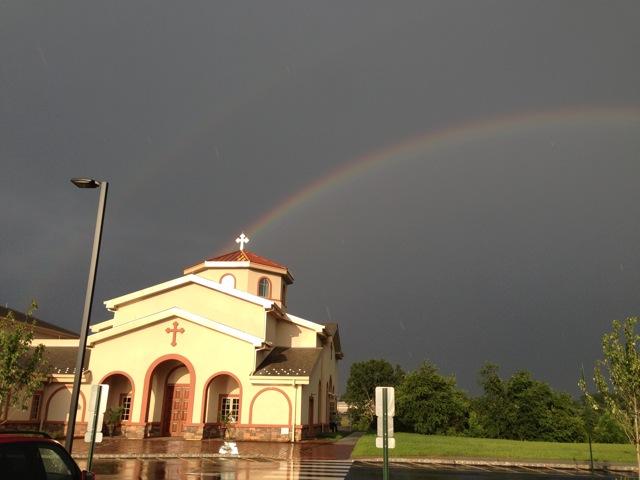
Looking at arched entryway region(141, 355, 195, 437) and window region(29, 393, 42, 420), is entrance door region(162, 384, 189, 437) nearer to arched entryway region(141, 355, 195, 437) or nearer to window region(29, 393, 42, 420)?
arched entryway region(141, 355, 195, 437)

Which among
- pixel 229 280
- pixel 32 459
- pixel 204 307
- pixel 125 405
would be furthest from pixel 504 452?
pixel 32 459

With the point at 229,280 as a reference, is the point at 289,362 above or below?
below

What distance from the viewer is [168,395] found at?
31.3 metres

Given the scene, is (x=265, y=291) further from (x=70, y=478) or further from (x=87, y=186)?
(x=70, y=478)

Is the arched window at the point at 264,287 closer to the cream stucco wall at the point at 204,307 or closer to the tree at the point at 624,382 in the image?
the cream stucco wall at the point at 204,307

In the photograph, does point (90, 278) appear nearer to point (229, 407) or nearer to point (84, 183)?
point (84, 183)

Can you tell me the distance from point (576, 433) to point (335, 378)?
20740mm

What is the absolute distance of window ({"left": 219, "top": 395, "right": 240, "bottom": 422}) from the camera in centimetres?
2972

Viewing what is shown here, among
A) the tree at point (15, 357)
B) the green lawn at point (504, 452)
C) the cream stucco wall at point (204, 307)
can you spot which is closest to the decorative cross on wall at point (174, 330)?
the cream stucco wall at point (204, 307)

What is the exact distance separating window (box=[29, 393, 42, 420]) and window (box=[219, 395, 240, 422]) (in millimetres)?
10870

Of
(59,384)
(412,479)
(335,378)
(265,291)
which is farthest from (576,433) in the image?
(59,384)

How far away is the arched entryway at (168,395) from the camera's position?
2936 centimetres

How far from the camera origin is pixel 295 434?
94.0ft

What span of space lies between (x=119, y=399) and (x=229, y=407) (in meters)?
6.80
